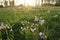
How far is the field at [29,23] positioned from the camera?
214 centimetres

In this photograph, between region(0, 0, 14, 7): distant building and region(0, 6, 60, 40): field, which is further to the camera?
region(0, 0, 14, 7): distant building

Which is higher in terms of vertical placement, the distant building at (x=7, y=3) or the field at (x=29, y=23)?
the distant building at (x=7, y=3)

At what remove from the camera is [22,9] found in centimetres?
236

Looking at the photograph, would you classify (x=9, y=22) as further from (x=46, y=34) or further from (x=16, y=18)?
(x=46, y=34)

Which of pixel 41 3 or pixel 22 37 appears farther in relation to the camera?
pixel 41 3

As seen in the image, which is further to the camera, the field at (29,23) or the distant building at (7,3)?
the distant building at (7,3)

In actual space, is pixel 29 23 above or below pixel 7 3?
below

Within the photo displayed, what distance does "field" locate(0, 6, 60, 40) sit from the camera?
7.03 ft

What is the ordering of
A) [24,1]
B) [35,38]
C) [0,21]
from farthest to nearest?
1. [24,1]
2. [0,21]
3. [35,38]

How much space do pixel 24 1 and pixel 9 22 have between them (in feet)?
1.10

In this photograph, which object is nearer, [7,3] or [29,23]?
[29,23]

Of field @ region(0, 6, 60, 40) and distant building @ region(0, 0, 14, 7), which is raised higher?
distant building @ region(0, 0, 14, 7)

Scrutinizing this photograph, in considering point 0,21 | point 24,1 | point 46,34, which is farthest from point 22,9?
point 46,34

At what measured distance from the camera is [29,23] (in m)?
2.22
